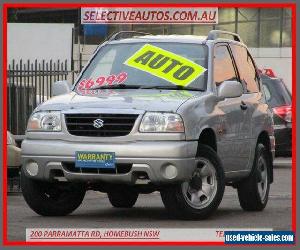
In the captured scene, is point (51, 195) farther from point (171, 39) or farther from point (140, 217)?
point (171, 39)

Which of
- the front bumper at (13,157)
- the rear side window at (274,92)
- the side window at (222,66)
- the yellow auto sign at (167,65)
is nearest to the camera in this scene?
the yellow auto sign at (167,65)

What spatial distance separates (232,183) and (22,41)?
33.1 ft

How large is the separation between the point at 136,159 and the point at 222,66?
84.9 inches

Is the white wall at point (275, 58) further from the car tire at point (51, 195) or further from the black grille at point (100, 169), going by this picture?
the black grille at point (100, 169)

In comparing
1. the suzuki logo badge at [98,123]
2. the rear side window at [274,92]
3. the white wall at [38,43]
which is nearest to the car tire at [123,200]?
the suzuki logo badge at [98,123]

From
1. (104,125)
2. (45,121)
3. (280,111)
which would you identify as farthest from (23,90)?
(104,125)

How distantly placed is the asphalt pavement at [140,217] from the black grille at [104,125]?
82 cm

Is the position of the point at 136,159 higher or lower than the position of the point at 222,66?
lower

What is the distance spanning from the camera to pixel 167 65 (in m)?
10.5

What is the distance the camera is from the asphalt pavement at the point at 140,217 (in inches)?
384

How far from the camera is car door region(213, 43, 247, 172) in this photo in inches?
416

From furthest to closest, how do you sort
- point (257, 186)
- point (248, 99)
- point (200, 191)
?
point (257, 186)
point (248, 99)
point (200, 191)

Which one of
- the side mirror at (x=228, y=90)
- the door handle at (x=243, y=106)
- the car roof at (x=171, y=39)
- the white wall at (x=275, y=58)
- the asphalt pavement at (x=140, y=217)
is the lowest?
the asphalt pavement at (x=140, y=217)

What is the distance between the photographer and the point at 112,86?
1066cm
